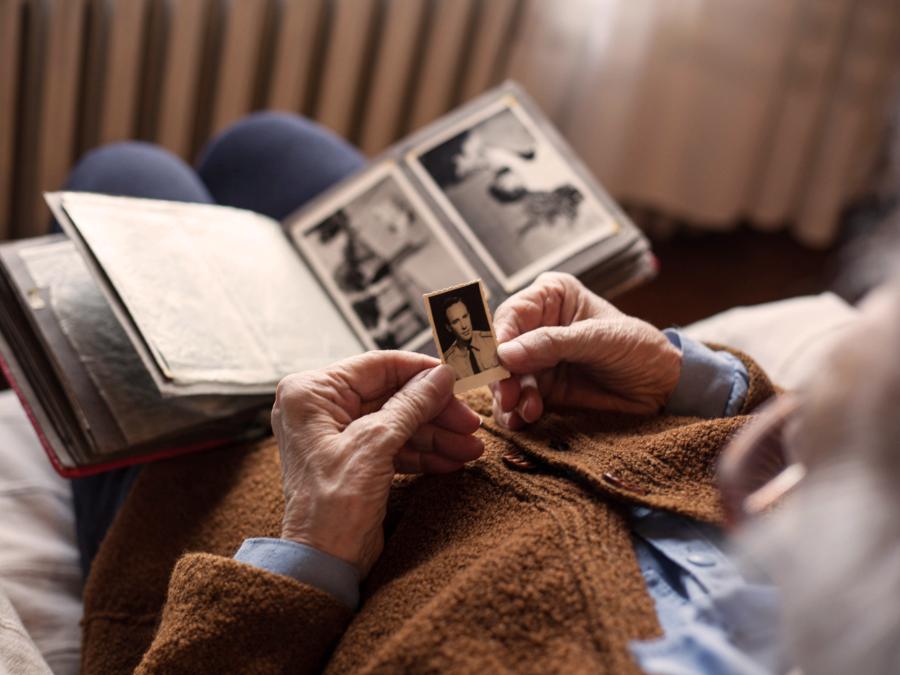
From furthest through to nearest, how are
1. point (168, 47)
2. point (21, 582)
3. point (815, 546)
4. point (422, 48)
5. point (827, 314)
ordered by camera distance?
point (422, 48), point (168, 47), point (827, 314), point (21, 582), point (815, 546)

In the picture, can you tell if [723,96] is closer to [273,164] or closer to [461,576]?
[273,164]

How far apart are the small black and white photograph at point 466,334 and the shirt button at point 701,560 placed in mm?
221

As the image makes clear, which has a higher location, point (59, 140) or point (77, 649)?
point (59, 140)

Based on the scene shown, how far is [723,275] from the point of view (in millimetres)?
2168

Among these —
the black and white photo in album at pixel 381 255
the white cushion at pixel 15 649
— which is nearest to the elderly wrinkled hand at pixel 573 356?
the black and white photo in album at pixel 381 255

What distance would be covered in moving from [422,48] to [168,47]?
1.89 ft

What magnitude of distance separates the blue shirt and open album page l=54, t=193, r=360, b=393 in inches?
10.1

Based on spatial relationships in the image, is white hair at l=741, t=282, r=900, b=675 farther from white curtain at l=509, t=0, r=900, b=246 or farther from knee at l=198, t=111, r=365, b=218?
white curtain at l=509, t=0, r=900, b=246

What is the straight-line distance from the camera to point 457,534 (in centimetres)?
68

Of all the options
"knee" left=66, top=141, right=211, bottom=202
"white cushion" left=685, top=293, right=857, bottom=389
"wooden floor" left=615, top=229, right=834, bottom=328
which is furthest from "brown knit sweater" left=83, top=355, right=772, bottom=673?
"wooden floor" left=615, top=229, right=834, bottom=328

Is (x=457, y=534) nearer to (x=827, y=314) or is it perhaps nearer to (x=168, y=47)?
(x=827, y=314)

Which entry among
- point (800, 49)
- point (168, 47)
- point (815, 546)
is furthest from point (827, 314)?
point (168, 47)

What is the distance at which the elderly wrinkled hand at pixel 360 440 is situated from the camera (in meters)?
0.67

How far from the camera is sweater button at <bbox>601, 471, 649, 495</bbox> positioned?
66cm
